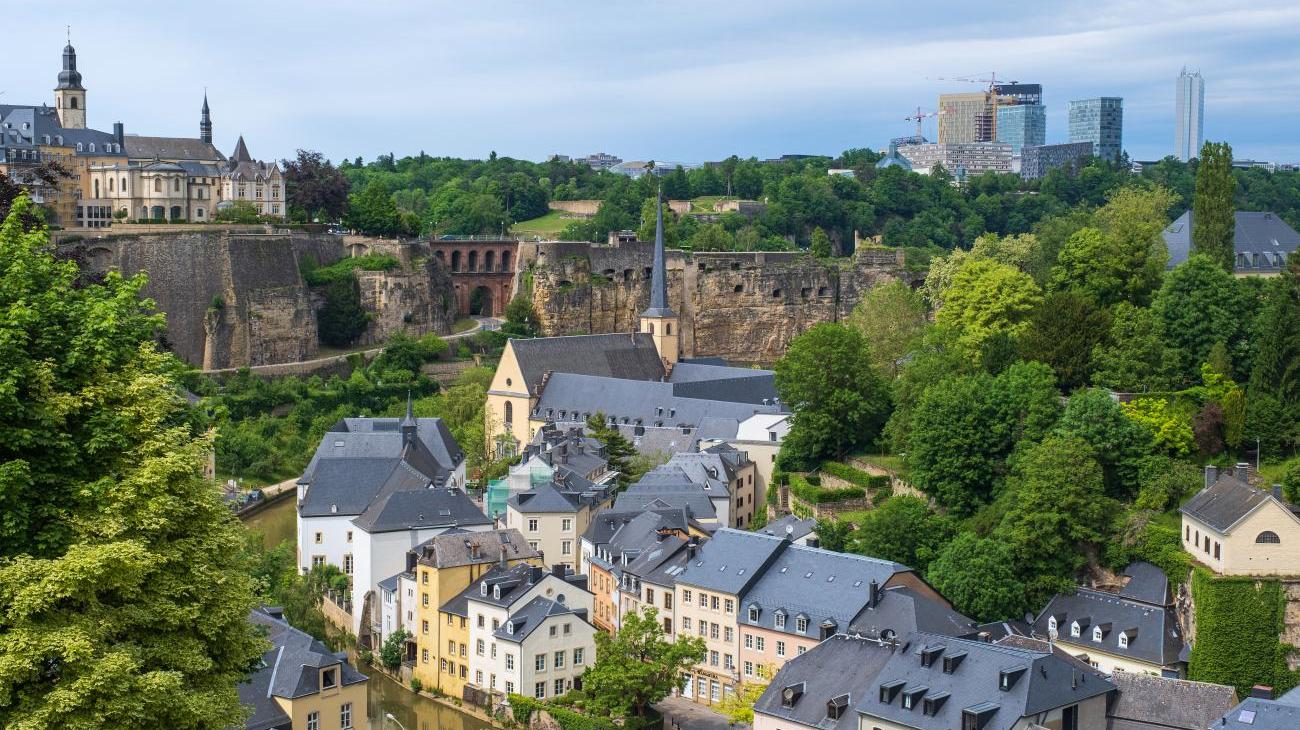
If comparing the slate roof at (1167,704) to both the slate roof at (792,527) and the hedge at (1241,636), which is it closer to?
the hedge at (1241,636)

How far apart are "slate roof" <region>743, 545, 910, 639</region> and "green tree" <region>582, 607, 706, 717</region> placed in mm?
1843

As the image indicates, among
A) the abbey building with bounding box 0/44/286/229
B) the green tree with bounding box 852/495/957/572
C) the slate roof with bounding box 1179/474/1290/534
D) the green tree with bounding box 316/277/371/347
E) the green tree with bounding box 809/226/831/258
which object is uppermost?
the abbey building with bounding box 0/44/286/229

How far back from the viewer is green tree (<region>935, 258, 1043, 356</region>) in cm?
4725

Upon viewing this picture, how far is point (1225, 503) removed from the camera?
31359mm

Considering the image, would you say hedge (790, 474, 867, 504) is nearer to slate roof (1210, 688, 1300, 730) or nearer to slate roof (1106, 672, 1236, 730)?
slate roof (1106, 672, 1236, 730)

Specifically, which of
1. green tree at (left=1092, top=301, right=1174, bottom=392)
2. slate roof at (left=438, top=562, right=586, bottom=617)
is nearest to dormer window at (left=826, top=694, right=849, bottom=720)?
slate roof at (left=438, top=562, right=586, bottom=617)

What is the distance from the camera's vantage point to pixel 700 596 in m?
34.8

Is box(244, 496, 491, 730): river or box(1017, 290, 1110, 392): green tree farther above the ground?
box(1017, 290, 1110, 392): green tree

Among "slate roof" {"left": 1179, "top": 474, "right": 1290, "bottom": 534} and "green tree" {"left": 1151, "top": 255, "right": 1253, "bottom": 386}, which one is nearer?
"slate roof" {"left": 1179, "top": 474, "right": 1290, "bottom": 534}

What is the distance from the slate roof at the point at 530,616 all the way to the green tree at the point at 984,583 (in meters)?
8.31

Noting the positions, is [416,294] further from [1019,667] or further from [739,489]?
[1019,667]

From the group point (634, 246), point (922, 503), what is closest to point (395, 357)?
point (634, 246)

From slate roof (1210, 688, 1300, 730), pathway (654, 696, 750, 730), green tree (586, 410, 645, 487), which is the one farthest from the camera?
green tree (586, 410, 645, 487)

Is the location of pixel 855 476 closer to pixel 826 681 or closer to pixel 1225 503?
pixel 1225 503
